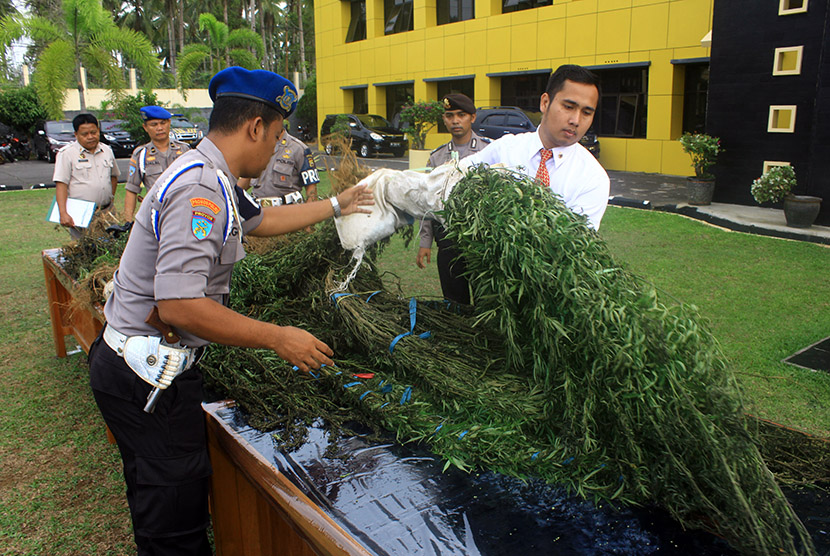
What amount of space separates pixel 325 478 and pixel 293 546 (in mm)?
222

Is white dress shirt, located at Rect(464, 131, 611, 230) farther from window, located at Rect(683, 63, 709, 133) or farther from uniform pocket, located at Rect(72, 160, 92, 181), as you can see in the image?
window, located at Rect(683, 63, 709, 133)

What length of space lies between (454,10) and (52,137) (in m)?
14.0

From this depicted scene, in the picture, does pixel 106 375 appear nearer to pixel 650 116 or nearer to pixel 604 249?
pixel 604 249

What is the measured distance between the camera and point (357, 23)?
25484mm

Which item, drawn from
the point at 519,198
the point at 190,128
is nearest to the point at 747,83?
the point at 519,198

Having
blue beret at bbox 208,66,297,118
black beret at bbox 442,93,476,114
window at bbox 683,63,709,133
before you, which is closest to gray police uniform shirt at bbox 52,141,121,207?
black beret at bbox 442,93,476,114

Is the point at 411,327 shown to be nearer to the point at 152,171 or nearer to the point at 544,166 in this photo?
the point at 544,166

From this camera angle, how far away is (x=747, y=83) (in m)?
9.56

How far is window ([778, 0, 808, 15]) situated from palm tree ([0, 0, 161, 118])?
15668 mm

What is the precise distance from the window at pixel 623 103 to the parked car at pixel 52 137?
53.5 ft

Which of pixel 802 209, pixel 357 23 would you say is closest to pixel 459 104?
pixel 802 209

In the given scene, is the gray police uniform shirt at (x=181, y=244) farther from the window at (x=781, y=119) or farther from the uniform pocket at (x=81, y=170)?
the window at (x=781, y=119)

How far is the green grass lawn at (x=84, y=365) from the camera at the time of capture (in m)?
2.74

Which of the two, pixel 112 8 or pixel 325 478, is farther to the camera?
pixel 112 8
